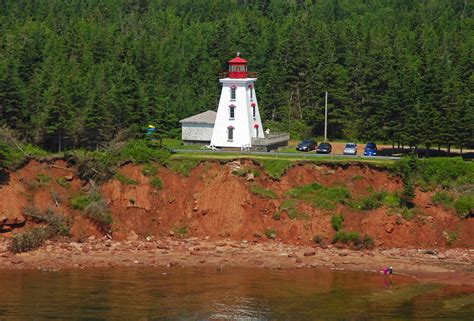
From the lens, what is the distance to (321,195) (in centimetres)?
7362

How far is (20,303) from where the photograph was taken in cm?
5534

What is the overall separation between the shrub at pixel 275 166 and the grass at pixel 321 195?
1819 millimetres

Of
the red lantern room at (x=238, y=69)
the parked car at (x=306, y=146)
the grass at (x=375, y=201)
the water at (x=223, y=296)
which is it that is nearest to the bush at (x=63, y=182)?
the water at (x=223, y=296)

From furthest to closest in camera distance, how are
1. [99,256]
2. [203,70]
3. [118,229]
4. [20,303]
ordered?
[203,70], [118,229], [99,256], [20,303]

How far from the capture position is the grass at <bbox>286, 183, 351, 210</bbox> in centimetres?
7281

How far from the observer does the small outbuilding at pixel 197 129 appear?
8936 centimetres

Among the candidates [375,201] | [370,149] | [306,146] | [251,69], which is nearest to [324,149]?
[306,146]

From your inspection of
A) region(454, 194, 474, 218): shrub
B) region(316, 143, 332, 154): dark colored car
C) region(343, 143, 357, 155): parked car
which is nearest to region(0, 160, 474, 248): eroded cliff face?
region(454, 194, 474, 218): shrub

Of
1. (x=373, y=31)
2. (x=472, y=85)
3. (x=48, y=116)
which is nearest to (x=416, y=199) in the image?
(x=472, y=85)

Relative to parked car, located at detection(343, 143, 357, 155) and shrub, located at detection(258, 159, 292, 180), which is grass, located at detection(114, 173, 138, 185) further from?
parked car, located at detection(343, 143, 357, 155)

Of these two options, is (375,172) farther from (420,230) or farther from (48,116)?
(48,116)

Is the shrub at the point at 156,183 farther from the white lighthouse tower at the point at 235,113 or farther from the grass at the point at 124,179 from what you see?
the white lighthouse tower at the point at 235,113

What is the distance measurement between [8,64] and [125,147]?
43.1 feet

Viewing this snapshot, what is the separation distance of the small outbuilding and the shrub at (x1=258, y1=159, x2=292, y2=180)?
1388 cm
